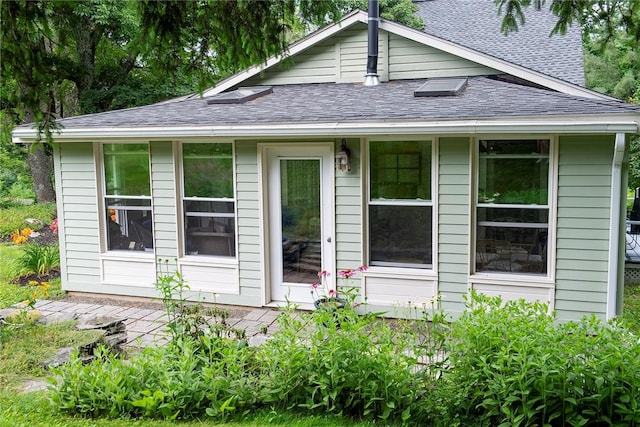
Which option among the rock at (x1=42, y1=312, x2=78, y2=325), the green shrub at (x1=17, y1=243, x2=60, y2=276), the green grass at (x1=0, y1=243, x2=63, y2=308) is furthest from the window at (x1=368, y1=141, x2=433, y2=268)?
the green shrub at (x1=17, y1=243, x2=60, y2=276)

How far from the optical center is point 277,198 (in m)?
7.06

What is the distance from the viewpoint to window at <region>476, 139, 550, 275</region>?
596 cm

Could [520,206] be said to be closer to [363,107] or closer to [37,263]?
[363,107]

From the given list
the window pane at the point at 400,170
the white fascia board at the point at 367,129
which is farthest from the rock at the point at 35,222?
the window pane at the point at 400,170

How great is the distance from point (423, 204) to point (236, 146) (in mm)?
2595

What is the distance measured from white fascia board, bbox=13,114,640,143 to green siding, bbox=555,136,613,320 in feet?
1.63

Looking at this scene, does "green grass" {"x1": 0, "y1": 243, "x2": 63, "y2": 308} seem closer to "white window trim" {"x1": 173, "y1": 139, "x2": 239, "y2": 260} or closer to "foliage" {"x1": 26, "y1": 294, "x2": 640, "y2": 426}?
"white window trim" {"x1": 173, "y1": 139, "x2": 239, "y2": 260}

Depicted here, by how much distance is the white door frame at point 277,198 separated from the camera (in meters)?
6.77

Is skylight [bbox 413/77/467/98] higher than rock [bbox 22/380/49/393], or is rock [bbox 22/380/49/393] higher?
skylight [bbox 413/77/467/98]

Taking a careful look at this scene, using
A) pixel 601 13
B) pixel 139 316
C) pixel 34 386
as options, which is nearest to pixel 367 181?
pixel 601 13

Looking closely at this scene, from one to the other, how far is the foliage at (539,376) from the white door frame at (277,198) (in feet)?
11.7

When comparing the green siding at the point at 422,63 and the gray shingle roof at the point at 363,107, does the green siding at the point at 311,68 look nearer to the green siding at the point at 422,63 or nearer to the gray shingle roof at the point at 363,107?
the gray shingle roof at the point at 363,107

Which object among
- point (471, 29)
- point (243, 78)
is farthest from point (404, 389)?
point (471, 29)

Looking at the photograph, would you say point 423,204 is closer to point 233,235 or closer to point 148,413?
point 233,235
